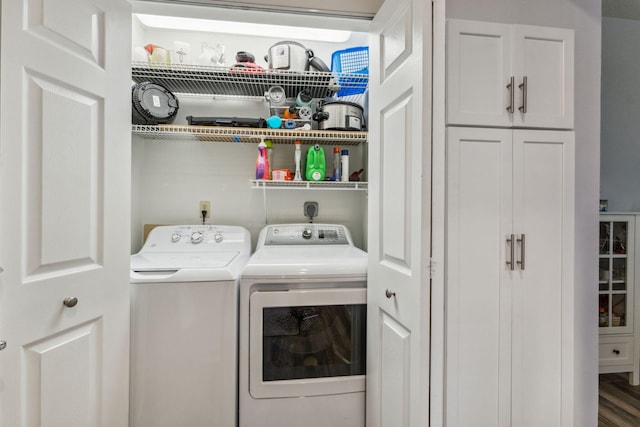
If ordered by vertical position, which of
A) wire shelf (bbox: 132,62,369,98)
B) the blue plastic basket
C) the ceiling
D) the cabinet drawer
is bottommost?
the cabinet drawer

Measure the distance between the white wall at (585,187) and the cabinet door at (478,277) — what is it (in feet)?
1.32

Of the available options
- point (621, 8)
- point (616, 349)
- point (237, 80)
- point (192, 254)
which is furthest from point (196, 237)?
Answer: point (621, 8)

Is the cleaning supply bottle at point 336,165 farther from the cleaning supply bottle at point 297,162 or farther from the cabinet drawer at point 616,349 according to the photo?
the cabinet drawer at point 616,349

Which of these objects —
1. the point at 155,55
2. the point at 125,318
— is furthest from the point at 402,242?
the point at 155,55

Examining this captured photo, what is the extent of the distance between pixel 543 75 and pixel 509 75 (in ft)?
0.51

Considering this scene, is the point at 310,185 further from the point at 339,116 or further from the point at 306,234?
the point at 339,116

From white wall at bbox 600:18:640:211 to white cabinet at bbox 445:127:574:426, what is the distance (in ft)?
5.42

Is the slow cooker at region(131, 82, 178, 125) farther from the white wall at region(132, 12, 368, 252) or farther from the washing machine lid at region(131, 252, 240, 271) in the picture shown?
the washing machine lid at region(131, 252, 240, 271)

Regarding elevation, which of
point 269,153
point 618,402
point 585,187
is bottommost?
point 618,402

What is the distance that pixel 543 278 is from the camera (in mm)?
1258

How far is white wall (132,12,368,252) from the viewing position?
6.74ft

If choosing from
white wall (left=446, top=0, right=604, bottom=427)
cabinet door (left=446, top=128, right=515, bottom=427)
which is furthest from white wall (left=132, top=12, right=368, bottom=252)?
white wall (left=446, top=0, right=604, bottom=427)

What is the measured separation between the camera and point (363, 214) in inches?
86.4

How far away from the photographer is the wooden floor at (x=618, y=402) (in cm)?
173
